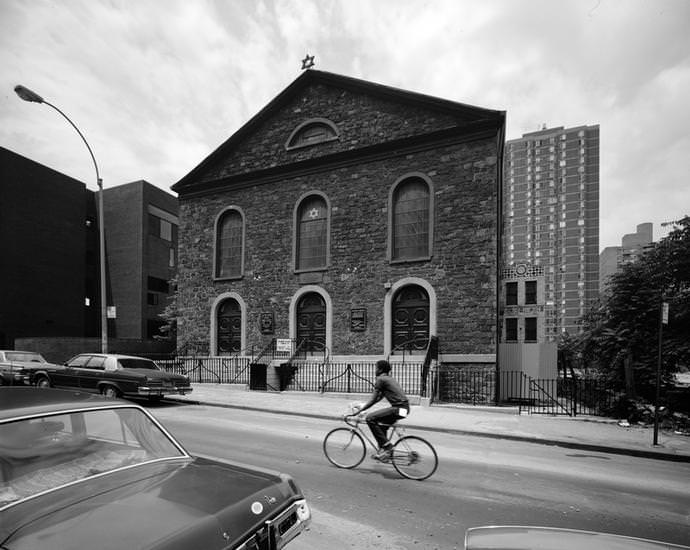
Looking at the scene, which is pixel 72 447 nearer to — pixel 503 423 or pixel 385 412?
pixel 385 412

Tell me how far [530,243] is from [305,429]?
119 m

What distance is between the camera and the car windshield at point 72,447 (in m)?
2.53

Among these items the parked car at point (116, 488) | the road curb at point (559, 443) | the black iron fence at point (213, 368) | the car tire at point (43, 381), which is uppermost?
the parked car at point (116, 488)

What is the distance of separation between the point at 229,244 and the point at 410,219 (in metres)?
10.1

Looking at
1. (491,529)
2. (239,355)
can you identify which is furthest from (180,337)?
(491,529)

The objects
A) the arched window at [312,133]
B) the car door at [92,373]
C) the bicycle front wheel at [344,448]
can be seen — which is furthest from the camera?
the arched window at [312,133]

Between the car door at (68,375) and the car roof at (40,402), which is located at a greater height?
the car roof at (40,402)

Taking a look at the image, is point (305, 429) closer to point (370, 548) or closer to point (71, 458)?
point (370, 548)

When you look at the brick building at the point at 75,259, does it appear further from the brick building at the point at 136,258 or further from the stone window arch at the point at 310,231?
the stone window arch at the point at 310,231

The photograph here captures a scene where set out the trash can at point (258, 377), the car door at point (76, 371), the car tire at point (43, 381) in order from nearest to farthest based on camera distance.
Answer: the car door at point (76, 371)
the car tire at point (43, 381)
the trash can at point (258, 377)

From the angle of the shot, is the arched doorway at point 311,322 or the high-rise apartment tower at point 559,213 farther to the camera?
the high-rise apartment tower at point 559,213

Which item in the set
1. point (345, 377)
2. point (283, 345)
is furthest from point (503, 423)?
point (283, 345)

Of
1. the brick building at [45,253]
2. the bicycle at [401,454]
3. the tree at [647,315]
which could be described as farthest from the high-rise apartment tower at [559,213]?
the bicycle at [401,454]

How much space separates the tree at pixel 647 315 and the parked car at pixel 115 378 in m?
13.5
